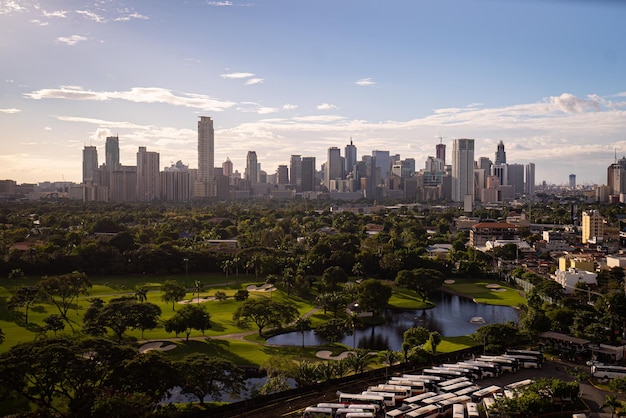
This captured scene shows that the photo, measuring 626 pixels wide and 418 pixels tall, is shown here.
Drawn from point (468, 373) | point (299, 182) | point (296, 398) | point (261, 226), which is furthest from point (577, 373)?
point (299, 182)

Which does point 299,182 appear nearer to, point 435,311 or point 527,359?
point 435,311

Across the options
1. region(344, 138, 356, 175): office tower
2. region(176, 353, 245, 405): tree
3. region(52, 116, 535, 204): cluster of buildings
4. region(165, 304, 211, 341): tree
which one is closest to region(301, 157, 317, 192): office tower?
region(52, 116, 535, 204): cluster of buildings

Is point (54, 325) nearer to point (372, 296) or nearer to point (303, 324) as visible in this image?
point (303, 324)

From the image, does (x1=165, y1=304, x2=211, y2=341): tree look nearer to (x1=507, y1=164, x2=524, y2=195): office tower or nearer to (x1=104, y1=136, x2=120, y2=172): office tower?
(x1=104, y1=136, x2=120, y2=172): office tower

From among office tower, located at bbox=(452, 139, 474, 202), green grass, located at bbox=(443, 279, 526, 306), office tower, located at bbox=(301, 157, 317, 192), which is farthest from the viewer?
office tower, located at bbox=(301, 157, 317, 192)

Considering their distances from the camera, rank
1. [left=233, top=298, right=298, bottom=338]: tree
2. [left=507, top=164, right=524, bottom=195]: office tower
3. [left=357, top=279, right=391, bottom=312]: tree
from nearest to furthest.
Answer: [left=233, top=298, right=298, bottom=338]: tree
[left=357, top=279, right=391, bottom=312]: tree
[left=507, top=164, right=524, bottom=195]: office tower

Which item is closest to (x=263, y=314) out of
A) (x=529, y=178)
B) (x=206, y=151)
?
(x=206, y=151)
